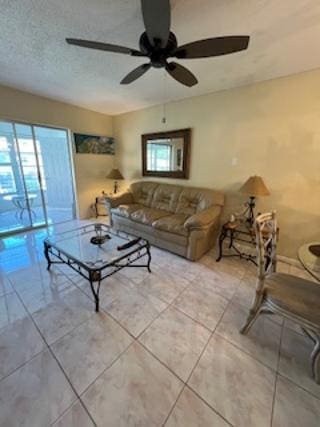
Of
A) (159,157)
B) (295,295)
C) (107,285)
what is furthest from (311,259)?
(159,157)

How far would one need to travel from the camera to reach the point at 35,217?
13.1 feet

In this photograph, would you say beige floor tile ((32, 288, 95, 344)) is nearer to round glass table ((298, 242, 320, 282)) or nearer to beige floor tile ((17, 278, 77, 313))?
beige floor tile ((17, 278, 77, 313))

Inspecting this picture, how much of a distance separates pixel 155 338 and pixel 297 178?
8.67ft

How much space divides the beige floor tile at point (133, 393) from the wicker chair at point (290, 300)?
2.54 feet

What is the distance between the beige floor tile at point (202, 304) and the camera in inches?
68.6

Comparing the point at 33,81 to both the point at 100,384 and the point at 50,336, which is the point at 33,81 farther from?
the point at 100,384

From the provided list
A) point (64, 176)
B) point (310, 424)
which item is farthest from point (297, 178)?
point (64, 176)

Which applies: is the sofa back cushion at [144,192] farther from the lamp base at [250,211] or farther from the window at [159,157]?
the lamp base at [250,211]

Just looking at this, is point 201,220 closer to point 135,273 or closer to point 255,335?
point 135,273

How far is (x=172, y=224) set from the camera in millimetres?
2809

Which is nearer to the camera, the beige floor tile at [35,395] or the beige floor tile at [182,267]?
the beige floor tile at [35,395]

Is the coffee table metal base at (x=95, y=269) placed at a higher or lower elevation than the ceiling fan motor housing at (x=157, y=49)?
lower

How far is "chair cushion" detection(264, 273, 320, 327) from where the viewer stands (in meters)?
1.21

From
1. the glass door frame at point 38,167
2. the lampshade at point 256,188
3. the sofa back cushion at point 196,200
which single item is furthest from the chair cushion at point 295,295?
the glass door frame at point 38,167
